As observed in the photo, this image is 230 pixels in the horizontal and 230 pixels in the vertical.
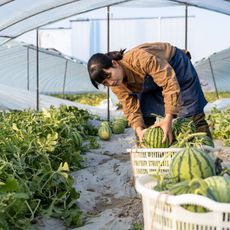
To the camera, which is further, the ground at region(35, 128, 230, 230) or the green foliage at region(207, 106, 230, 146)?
the green foliage at region(207, 106, 230, 146)

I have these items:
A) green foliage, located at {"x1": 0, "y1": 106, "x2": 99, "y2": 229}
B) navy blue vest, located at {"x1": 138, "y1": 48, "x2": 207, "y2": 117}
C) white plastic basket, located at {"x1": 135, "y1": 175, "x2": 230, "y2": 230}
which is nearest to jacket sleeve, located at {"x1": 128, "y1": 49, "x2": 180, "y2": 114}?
navy blue vest, located at {"x1": 138, "y1": 48, "x2": 207, "y2": 117}

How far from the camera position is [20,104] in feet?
30.7

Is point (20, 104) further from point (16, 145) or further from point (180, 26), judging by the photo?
point (180, 26)

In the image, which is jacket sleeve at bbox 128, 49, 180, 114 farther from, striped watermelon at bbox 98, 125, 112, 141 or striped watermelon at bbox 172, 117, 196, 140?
striped watermelon at bbox 98, 125, 112, 141

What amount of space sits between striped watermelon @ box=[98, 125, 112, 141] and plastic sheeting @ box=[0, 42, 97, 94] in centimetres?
456

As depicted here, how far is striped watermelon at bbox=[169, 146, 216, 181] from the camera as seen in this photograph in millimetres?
2137

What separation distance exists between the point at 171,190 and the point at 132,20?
17.6 meters

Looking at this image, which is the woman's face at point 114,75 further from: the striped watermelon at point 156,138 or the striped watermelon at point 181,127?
the striped watermelon at point 181,127

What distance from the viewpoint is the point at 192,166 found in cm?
214

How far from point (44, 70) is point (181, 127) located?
1102 cm

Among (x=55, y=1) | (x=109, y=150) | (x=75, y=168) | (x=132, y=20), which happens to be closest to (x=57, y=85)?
(x=132, y=20)

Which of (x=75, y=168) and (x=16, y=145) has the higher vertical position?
(x=16, y=145)

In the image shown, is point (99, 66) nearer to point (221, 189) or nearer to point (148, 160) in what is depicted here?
point (148, 160)

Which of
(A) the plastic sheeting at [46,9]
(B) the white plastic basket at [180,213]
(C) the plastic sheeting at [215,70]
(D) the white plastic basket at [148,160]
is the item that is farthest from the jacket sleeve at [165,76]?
(C) the plastic sheeting at [215,70]
